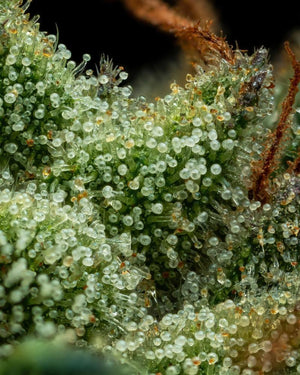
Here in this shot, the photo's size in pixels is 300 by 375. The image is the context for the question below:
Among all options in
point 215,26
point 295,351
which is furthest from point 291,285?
point 215,26

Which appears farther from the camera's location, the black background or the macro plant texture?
the black background

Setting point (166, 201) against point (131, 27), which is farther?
point (131, 27)

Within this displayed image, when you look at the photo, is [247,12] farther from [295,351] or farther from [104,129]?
[295,351]

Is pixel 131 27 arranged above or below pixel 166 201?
above

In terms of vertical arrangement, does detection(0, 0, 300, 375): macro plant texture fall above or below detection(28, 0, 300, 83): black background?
below

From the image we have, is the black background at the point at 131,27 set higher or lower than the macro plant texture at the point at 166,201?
higher
